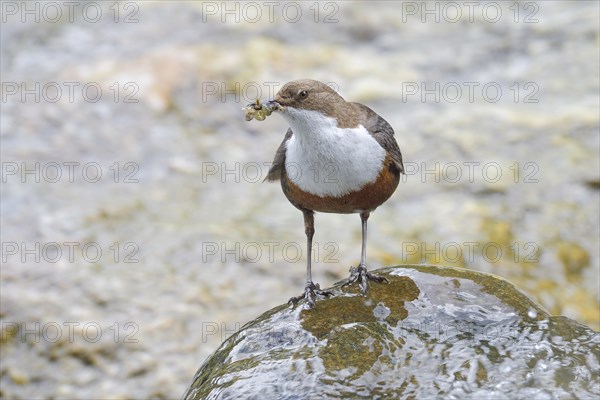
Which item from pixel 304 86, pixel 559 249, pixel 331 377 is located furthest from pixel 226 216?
pixel 331 377

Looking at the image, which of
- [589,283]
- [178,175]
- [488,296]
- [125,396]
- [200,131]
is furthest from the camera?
[200,131]

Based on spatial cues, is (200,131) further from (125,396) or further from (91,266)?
(125,396)

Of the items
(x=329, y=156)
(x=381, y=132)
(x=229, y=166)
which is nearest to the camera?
(x=329, y=156)

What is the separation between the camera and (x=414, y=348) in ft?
12.0

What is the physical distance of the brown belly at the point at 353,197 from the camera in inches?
167

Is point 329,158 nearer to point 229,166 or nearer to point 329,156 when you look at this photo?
point 329,156

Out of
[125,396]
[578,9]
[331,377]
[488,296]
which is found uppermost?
[578,9]

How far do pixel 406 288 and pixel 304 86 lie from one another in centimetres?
113

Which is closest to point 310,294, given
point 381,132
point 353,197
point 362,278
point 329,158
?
point 362,278

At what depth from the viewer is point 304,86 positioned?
421 cm

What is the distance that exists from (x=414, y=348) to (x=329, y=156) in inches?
42.3

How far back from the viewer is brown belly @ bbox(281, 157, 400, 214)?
423 cm

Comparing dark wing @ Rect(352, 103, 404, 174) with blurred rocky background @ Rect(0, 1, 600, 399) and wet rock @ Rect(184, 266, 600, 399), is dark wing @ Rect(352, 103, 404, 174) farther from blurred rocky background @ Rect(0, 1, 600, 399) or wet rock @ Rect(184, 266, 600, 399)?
blurred rocky background @ Rect(0, 1, 600, 399)

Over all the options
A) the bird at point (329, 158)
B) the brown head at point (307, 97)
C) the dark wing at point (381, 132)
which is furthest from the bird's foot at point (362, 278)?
the brown head at point (307, 97)
